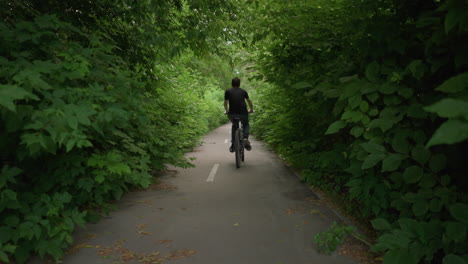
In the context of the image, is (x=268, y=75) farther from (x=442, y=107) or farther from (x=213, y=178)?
(x=442, y=107)

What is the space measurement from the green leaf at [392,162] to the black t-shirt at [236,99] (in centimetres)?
683

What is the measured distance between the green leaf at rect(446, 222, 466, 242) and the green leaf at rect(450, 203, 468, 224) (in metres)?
0.04

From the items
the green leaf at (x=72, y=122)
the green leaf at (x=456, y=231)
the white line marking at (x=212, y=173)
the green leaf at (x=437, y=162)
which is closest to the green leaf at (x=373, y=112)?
the green leaf at (x=437, y=162)

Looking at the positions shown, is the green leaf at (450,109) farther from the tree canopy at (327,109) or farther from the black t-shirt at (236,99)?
the black t-shirt at (236,99)

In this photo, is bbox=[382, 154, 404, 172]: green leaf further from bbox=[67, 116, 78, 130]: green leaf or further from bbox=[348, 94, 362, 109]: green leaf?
bbox=[67, 116, 78, 130]: green leaf

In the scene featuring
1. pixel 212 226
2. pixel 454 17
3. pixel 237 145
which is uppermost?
pixel 454 17

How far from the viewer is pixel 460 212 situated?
2338mm

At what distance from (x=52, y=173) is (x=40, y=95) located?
3.45 feet

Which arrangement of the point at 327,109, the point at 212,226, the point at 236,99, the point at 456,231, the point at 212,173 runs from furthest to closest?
the point at 236,99 → the point at 212,173 → the point at 212,226 → the point at 327,109 → the point at 456,231

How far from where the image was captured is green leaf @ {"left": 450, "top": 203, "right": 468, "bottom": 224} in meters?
2.31

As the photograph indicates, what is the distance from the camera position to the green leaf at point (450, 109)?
1.26 meters

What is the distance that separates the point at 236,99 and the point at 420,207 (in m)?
6.99

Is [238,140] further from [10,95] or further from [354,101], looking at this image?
[10,95]

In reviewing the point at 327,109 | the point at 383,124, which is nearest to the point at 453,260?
the point at 383,124
